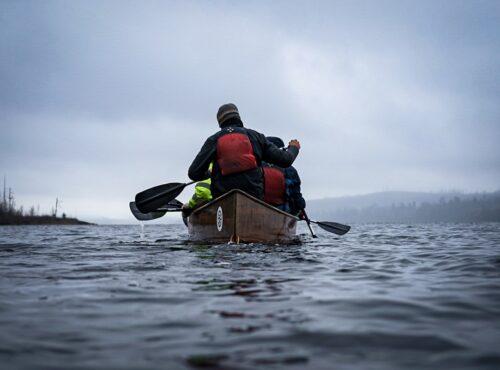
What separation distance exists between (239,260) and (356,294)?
2.31 metres

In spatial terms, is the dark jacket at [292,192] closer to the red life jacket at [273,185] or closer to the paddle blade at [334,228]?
the red life jacket at [273,185]

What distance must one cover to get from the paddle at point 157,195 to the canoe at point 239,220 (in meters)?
1.20

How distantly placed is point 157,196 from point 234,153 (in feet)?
8.01

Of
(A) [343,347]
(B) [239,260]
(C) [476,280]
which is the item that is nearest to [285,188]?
(B) [239,260]

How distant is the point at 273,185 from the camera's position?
32.8ft

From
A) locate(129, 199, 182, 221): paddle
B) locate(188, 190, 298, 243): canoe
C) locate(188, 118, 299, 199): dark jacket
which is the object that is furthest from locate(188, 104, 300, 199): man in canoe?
locate(129, 199, 182, 221): paddle

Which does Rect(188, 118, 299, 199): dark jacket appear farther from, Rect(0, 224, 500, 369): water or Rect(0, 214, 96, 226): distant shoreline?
Rect(0, 214, 96, 226): distant shoreline

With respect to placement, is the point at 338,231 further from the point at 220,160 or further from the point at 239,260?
the point at 239,260

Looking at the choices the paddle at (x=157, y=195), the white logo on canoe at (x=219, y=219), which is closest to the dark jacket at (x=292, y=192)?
the paddle at (x=157, y=195)

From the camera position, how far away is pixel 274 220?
345 inches

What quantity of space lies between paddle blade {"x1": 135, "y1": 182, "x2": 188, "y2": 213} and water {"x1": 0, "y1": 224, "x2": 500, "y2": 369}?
5.04m

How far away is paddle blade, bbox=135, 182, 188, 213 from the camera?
10135 millimetres

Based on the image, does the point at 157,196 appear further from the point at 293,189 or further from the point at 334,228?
the point at 334,228

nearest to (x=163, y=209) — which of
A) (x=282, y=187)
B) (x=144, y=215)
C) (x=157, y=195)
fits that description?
(x=157, y=195)
